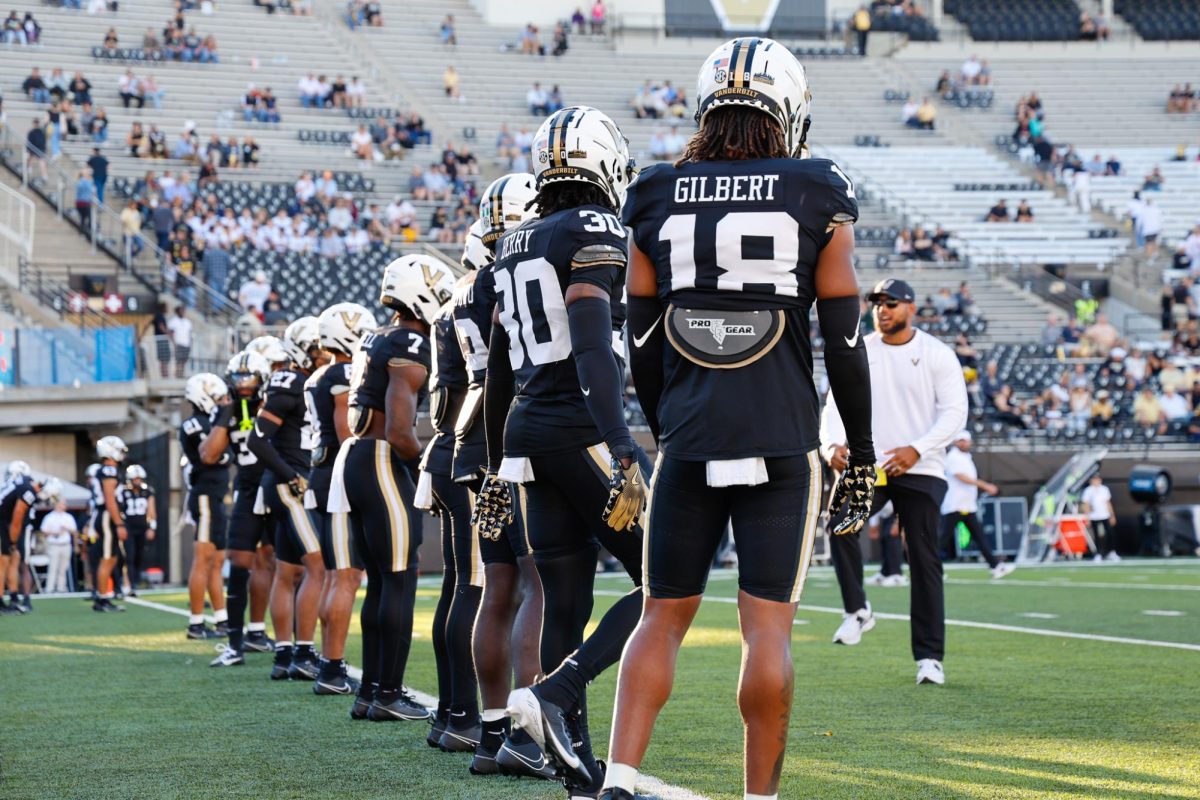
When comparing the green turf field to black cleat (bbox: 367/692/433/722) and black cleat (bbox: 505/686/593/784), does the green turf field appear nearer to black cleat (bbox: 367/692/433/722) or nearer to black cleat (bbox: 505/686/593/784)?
black cleat (bbox: 367/692/433/722)

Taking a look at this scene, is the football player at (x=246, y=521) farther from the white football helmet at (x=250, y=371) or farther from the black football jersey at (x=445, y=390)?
the black football jersey at (x=445, y=390)

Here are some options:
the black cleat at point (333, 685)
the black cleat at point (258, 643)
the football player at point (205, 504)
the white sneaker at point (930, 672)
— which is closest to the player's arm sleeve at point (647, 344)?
the white sneaker at point (930, 672)

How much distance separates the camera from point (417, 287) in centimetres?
705

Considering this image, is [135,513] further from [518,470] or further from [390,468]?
[518,470]

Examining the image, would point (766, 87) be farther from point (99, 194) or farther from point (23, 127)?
point (23, 127)

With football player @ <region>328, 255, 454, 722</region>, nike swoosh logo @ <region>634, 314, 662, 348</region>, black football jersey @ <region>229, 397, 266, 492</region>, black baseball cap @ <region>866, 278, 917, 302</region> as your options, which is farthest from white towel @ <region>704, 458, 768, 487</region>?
black football jersey @ <region>229, 397, 266, 492</region>

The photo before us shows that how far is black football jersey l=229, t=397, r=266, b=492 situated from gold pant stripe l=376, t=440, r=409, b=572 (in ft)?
9.97

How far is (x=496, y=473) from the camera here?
544cm

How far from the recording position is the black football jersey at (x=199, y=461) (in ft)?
39.8

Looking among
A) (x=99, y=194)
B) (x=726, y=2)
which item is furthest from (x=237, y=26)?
(x=726, y=2)

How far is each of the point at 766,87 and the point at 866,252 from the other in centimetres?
2691

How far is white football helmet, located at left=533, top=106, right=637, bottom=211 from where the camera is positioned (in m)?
5.11

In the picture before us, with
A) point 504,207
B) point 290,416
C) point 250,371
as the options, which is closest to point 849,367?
point 504,207

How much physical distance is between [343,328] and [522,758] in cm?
339
